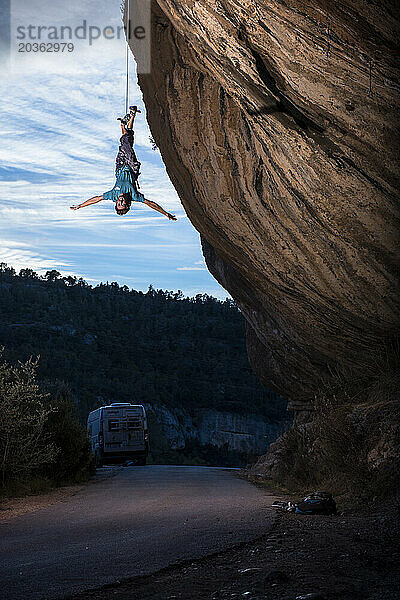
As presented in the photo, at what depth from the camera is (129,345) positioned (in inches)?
2800

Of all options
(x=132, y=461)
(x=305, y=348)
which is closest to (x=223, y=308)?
(x=132, y=461)

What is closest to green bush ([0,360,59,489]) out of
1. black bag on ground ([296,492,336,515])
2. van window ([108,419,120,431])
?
black bag on ground ([296,492,336,515])

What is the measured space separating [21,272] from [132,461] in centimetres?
5906

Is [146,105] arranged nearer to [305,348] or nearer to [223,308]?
[305,348]

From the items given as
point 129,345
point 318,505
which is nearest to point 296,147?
point 318,505

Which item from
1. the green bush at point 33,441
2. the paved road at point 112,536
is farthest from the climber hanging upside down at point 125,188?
the green bush at point 33,441

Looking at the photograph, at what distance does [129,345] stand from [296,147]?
2440 inches

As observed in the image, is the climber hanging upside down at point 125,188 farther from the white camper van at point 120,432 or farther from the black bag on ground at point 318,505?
the white camper van at point 120,432

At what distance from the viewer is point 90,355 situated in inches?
2589

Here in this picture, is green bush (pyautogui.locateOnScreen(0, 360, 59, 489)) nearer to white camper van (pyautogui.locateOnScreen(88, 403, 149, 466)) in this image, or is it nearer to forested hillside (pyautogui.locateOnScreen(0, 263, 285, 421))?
white camper van (pyautogui.locateOnScreen(88, 403, 149, 466))

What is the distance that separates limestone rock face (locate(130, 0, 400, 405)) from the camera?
8.60m

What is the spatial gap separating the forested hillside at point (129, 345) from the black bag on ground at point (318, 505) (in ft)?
149

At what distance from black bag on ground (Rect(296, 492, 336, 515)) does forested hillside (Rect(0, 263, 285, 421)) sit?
45.5 metres

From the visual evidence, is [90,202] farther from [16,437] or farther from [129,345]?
[129,345]
